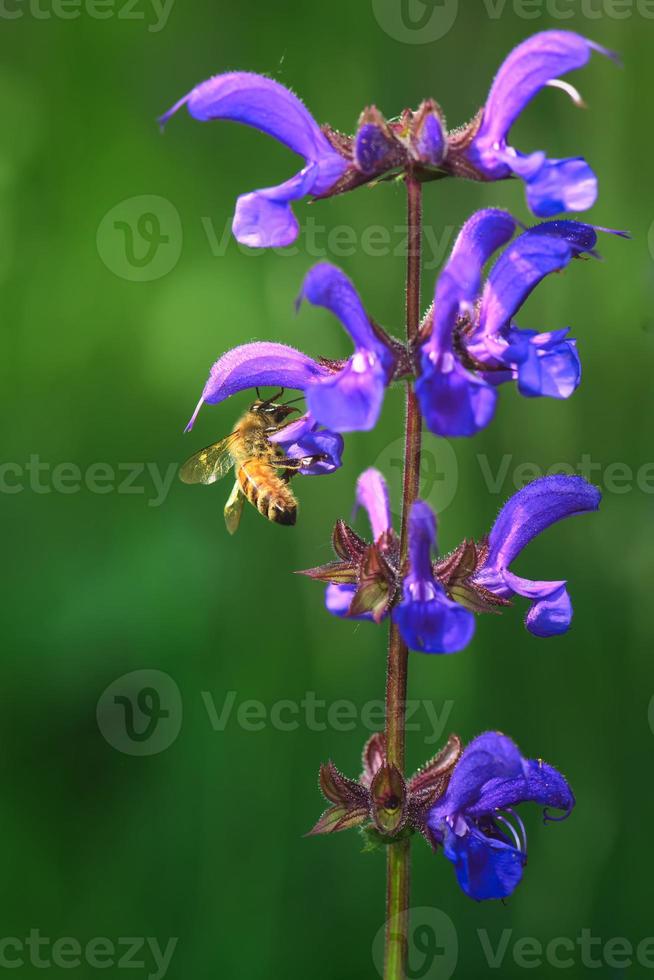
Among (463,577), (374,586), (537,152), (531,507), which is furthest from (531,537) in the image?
(537,152)

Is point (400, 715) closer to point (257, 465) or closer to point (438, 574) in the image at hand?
point (438, 574)

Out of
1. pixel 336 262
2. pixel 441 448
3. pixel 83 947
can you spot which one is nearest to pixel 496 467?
pixel 441 448

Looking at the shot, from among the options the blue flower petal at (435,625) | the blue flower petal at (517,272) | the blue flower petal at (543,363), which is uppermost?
the blue flower petal at (517,272)

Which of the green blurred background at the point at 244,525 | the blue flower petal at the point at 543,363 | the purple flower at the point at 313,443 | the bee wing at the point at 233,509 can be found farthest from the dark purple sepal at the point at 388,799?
the green blurred background at the point at 244,525

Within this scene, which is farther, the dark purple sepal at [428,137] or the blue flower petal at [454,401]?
the dark purple sepal at [428,137]

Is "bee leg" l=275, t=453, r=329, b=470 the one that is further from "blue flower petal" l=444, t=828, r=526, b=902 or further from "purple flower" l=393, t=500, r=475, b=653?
"blue flower petal" l=444, t=828, r=526, b=902

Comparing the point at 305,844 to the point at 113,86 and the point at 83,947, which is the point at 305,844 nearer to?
the point at 83,947

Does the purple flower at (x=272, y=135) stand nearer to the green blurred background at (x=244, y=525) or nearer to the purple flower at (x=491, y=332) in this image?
the purple flower at (x=491, y=332)
